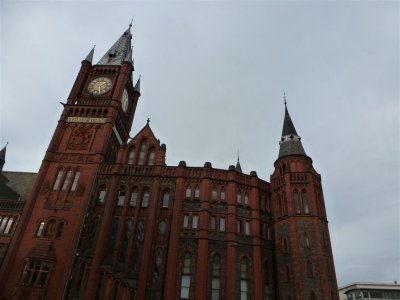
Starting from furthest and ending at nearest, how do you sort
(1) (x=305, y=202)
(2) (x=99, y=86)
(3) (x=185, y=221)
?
1. (2) (x=99, y=86)
2. (1) (x=305, y=202)
3. (3) (x=185, y=221)

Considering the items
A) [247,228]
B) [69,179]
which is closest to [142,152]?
[69,179]

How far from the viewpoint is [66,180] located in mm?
40750

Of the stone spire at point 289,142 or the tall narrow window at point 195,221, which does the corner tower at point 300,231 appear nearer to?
the stone spire at point 289,142

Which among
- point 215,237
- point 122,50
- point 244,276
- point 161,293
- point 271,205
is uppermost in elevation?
point 122,50

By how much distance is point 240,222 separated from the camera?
126 feet

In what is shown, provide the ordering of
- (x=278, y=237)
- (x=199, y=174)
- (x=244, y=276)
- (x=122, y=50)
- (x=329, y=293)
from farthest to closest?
(x=122, y=50)
(x=199, y=174)
(x=278, y=237)
(x=244, y=276)
(x=329, y=293)

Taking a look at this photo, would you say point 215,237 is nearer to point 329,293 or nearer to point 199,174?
point 199,174

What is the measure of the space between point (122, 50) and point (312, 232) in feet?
152

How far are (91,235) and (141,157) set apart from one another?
12.2 meters

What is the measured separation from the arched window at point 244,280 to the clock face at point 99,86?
3350 cm

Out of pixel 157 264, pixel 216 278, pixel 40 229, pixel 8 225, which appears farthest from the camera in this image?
pixel 8 225

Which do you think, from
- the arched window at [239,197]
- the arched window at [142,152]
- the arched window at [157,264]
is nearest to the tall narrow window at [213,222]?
the arched window at [239,197]

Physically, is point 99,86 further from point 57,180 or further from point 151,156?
point 57,180

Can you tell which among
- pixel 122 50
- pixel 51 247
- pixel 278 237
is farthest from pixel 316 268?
pixel 122 50
